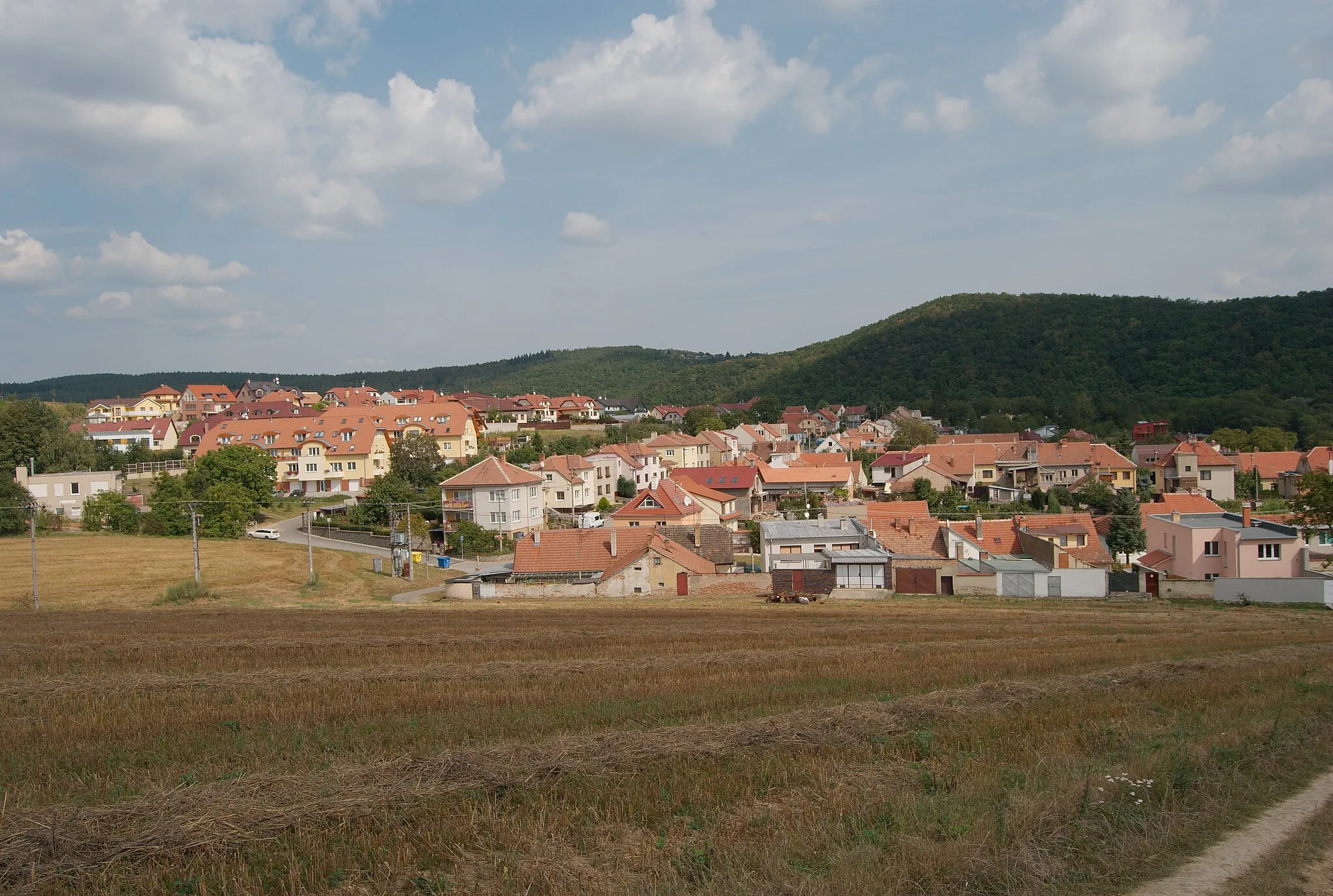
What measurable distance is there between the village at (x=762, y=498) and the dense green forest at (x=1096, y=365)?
1198 cm

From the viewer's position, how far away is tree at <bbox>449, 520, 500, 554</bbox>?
53.9 m

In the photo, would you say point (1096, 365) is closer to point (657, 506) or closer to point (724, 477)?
point (724, 477)

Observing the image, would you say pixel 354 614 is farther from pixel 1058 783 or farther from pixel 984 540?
pixel 984 540

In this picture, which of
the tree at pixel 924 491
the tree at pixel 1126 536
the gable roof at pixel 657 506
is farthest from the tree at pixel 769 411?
the tree at pixel 1126 536

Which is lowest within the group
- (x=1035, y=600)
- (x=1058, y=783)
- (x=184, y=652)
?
(x=1035, y=600)

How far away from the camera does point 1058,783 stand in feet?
25.4

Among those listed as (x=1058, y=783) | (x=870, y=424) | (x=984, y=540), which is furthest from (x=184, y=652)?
(x=870, y=424)

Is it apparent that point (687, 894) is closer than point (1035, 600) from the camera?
Yes

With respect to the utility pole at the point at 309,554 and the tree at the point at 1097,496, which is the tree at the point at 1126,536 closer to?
the tree at the point at 1097,496

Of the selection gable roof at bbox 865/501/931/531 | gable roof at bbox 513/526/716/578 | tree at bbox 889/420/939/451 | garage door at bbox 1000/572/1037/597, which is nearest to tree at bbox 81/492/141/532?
gable roof at bbox 513/526/716/578

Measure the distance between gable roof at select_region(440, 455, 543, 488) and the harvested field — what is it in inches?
1588

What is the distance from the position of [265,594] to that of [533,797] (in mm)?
32902

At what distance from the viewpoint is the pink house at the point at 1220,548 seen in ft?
132

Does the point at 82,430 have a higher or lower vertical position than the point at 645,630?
higher
